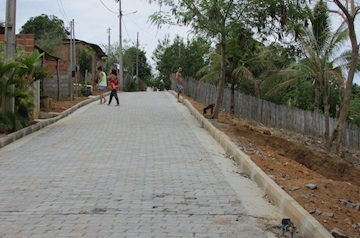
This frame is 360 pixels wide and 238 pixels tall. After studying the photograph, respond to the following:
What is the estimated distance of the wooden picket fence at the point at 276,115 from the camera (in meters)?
22.5

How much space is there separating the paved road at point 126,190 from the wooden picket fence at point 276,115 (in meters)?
11.8

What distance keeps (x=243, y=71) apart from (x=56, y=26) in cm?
3459

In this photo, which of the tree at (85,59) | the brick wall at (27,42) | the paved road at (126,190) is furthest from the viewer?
the tree at (85,59)

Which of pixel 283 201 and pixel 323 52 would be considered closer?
pixel 283 201

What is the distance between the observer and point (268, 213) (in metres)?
6.08

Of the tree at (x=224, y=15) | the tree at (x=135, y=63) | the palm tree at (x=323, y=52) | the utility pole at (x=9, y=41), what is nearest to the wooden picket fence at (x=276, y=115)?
the palm tree at (x=323, y=52)

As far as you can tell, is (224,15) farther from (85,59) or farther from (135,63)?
(135,63)

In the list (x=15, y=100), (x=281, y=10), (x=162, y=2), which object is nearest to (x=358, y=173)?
(x=281, y=10)

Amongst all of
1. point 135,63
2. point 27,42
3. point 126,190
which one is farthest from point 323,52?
point 135,63

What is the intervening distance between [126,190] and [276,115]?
18.9 metres

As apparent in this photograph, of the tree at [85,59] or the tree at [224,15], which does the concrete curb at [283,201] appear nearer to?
the tree at [224,15]

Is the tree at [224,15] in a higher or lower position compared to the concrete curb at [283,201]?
higher

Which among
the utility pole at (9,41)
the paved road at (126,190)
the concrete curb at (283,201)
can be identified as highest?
the utility pole at (9,41)

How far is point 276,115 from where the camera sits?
25000 millimetres
